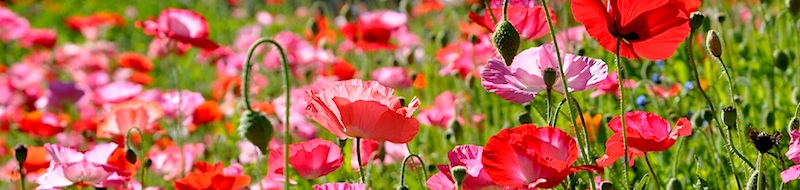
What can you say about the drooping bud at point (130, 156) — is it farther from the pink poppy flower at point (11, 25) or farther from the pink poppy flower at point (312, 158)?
the pink poppy flower at point (11, 25)

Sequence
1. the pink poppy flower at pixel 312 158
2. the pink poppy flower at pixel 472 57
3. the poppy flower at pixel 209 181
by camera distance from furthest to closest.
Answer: the pink poppy flower at pixel 472 57
the poppy flower at pixel 209 181
the pink poppy flower at pixel 312 158

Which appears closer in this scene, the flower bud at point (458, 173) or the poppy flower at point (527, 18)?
the flower bud at point (458, 173)

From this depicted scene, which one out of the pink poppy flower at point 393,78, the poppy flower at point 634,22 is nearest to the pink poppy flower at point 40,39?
the pink poppy flower at point 393,78

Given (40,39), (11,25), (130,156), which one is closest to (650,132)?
(130,156)

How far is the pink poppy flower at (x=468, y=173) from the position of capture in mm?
1296

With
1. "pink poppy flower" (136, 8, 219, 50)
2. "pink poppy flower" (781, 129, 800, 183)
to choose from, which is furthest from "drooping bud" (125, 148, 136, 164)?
"pink poppy flower" (781, 129, 800, 183)

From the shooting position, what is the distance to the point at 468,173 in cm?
131

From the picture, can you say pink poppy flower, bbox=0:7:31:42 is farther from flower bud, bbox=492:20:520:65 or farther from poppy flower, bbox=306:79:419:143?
flower bud, bbox=492:20:520:65

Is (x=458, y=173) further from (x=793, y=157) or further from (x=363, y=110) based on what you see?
(x=793, y=157)

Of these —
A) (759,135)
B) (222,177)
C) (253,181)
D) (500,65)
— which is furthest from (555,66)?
(253,181)

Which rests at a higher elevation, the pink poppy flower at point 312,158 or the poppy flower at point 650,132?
the poppy flower at point 650,132

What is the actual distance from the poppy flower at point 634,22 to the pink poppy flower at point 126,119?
4.26 feet

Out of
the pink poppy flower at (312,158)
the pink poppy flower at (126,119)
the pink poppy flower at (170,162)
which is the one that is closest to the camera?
the pink poppy flower at (312,158)

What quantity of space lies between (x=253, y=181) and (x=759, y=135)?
1.65m
